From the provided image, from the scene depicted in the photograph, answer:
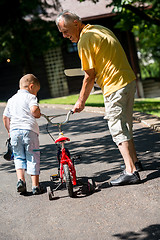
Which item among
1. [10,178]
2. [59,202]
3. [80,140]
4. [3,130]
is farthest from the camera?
[3,130]

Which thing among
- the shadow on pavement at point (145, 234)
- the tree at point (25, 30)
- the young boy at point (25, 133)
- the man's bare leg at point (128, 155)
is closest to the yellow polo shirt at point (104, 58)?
the man's bare leg at point (128, 155)

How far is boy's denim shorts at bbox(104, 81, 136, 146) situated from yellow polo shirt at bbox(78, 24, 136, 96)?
8cm

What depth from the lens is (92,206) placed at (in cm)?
428

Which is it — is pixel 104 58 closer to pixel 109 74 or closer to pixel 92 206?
pixel 109 74

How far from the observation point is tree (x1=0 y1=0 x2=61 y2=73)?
65.3ft

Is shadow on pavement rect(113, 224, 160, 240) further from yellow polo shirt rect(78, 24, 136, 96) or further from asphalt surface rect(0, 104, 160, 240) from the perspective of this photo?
yellow polo shirt rect(78, 24, 136, 96)

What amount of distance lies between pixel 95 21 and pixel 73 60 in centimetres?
297

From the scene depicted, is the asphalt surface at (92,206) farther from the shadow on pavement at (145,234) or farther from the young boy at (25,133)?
the young boy at (25,133)

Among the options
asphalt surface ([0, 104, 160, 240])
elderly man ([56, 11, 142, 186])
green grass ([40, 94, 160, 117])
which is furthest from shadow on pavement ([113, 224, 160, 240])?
green grass ([40, 94, 160, 117])

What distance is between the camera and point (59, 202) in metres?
4.56

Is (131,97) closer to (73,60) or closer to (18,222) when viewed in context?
(18,222)

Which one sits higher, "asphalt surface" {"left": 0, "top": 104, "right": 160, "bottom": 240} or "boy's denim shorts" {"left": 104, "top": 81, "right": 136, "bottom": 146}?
"boy's denim shorts" {"left": 104, "top": 81, "right": 136, "bottom": 146}

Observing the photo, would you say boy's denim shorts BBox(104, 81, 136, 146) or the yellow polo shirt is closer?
the yellow polo shirt

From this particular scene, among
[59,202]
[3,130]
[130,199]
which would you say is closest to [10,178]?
[59,202]
